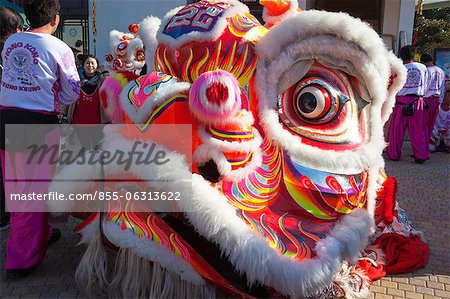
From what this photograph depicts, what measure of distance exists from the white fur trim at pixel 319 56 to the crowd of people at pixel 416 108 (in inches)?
159

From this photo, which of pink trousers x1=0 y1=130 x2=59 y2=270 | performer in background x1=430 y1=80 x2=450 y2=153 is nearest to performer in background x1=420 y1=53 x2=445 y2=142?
performer in background x1=430 y1=80 x2=450 y2=153

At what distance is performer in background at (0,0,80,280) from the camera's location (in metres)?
2.32

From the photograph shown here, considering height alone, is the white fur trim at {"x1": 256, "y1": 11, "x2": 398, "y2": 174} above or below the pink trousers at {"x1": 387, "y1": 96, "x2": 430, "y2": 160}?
above

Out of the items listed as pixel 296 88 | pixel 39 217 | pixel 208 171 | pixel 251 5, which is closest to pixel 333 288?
pixel 208 171

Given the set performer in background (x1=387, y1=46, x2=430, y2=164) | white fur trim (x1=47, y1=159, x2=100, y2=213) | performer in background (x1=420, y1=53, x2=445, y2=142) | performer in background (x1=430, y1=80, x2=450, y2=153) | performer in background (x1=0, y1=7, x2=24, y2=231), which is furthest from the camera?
performer in background (x1=430, y1=80, x2=450, y2=153)

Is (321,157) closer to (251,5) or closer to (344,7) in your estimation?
(251,5)

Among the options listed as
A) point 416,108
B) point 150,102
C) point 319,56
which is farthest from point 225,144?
point 416,108

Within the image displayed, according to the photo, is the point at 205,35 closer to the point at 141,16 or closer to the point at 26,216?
the point at 26,216

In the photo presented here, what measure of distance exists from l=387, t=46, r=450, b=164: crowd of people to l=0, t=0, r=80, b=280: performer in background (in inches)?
192

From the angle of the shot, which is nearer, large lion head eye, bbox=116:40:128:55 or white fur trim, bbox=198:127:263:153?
white fur trim, bbox=198:127:263:153

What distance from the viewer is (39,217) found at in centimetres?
237

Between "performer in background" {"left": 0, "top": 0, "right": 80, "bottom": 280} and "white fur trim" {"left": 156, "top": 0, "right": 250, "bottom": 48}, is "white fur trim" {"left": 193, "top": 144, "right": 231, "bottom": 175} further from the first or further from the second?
"performer in background" {"left": 0, "top": 0, "right": 80, "bottom": 280}

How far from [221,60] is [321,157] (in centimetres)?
75

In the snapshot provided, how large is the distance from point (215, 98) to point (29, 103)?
Result: 1.13m
